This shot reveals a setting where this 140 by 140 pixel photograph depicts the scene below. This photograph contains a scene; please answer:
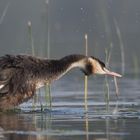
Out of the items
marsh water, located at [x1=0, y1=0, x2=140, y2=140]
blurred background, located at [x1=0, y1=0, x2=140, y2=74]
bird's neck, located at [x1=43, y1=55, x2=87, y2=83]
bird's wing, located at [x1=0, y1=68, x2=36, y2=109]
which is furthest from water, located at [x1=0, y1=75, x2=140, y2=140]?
blurred background, located at [x1=0, y1=0, x2=140, y2=74]

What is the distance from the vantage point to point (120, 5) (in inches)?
1490

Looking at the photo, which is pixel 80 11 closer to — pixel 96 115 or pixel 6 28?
pixel 6 28

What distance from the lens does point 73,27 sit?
3544cm

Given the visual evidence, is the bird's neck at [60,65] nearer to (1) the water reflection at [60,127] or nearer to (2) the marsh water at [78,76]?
(2) the marsh water at [78,76]

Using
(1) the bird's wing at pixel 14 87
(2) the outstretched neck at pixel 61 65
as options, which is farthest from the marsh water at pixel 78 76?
(2) the outstretched neck at pixel 61 65

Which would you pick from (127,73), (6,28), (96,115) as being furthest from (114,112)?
(6,28)

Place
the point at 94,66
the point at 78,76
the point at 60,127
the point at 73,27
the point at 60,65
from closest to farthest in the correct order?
1. the point at 60,127
2. the point at 60,65
3. the point at 94,66
4. the point at 78,76
5. the point at 73,27

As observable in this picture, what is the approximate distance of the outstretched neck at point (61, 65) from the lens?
15227 mm

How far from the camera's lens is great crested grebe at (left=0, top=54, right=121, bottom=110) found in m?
14.9

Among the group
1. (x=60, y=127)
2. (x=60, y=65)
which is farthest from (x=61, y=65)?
(x=60, y=127)

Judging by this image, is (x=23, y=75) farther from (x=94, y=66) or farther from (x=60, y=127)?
(x=60, y=127)

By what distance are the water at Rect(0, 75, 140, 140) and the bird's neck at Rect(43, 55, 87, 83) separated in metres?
0.47

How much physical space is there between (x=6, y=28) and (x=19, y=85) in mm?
19906

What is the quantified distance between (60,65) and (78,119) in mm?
1718
